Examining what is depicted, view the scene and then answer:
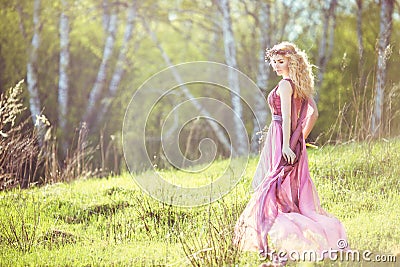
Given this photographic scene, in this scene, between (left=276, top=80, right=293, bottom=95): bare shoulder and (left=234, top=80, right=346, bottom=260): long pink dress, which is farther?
(left=276, top=80, right=293, bottom=95): bare shoulder

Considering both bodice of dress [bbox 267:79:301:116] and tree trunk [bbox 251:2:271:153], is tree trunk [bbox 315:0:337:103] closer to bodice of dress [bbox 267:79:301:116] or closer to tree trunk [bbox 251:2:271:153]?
tree trunk [bbox 251:2:271:153]

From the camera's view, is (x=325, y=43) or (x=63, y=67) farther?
(x=63, y=67)

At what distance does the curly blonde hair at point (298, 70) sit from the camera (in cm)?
320

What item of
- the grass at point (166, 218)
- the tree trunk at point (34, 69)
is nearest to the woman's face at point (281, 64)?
the grass at point (166, 218)

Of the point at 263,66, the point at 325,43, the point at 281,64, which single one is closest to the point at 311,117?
the point at 281,64

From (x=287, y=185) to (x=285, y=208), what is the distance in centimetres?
12

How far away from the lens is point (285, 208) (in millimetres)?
3162

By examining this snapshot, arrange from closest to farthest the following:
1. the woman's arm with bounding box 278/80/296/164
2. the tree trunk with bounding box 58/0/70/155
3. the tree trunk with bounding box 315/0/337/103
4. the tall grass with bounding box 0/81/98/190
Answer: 1. the woman's arm with bounding box 278/80/296/164
2. the tall grass with bounding box 0/81/98/190
3. the tree trunk with bounding box 315/0/337/103
4. the tree trunk with bounding box 58/0/70/155

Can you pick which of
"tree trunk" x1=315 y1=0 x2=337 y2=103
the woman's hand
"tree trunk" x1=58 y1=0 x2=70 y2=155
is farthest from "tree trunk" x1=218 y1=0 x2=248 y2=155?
the woman's hand

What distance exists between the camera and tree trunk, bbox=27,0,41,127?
771 centimetres

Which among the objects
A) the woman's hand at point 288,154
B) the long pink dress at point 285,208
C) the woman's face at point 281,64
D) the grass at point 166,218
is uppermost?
the woman's face at point 281,64

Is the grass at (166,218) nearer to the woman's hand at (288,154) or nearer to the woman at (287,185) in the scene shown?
the woman at (287,185)

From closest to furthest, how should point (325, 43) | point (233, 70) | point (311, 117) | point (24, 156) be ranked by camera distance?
1. point (311, 117)
2. point (24, 156)
3. point (325, 43)
4. point (233, 70)

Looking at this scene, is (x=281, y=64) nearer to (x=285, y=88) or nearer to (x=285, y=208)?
(x=285, y=88)
